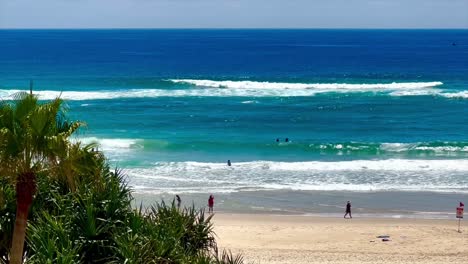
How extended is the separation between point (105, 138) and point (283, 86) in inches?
1113

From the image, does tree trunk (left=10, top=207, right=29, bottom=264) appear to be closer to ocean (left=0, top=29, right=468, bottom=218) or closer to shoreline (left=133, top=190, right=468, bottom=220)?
ocean (left=0, top=29, right=468, bottom=218)

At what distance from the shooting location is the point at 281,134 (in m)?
41.6

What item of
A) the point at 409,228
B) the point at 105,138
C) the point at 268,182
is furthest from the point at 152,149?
the point at 409,228

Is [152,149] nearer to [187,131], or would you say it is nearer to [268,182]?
[187,131]

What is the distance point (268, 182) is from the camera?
29.6 meters

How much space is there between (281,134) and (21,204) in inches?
1308

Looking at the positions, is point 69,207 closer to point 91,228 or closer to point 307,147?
point 91,228

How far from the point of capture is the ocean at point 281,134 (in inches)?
1100

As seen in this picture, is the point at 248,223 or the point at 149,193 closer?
the point at 248,223

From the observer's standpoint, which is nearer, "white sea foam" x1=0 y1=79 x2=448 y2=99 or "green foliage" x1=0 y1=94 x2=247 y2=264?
"green foliage" x1=0 y1=94 x2=247 y2=264

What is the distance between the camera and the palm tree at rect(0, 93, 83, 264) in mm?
8477

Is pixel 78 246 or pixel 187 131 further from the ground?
pixel 187 131

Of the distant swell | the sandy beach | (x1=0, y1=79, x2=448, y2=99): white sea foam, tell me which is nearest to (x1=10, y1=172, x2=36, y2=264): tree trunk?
the sandy beach

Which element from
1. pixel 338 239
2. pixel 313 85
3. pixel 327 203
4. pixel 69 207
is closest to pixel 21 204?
pixel 69 207
